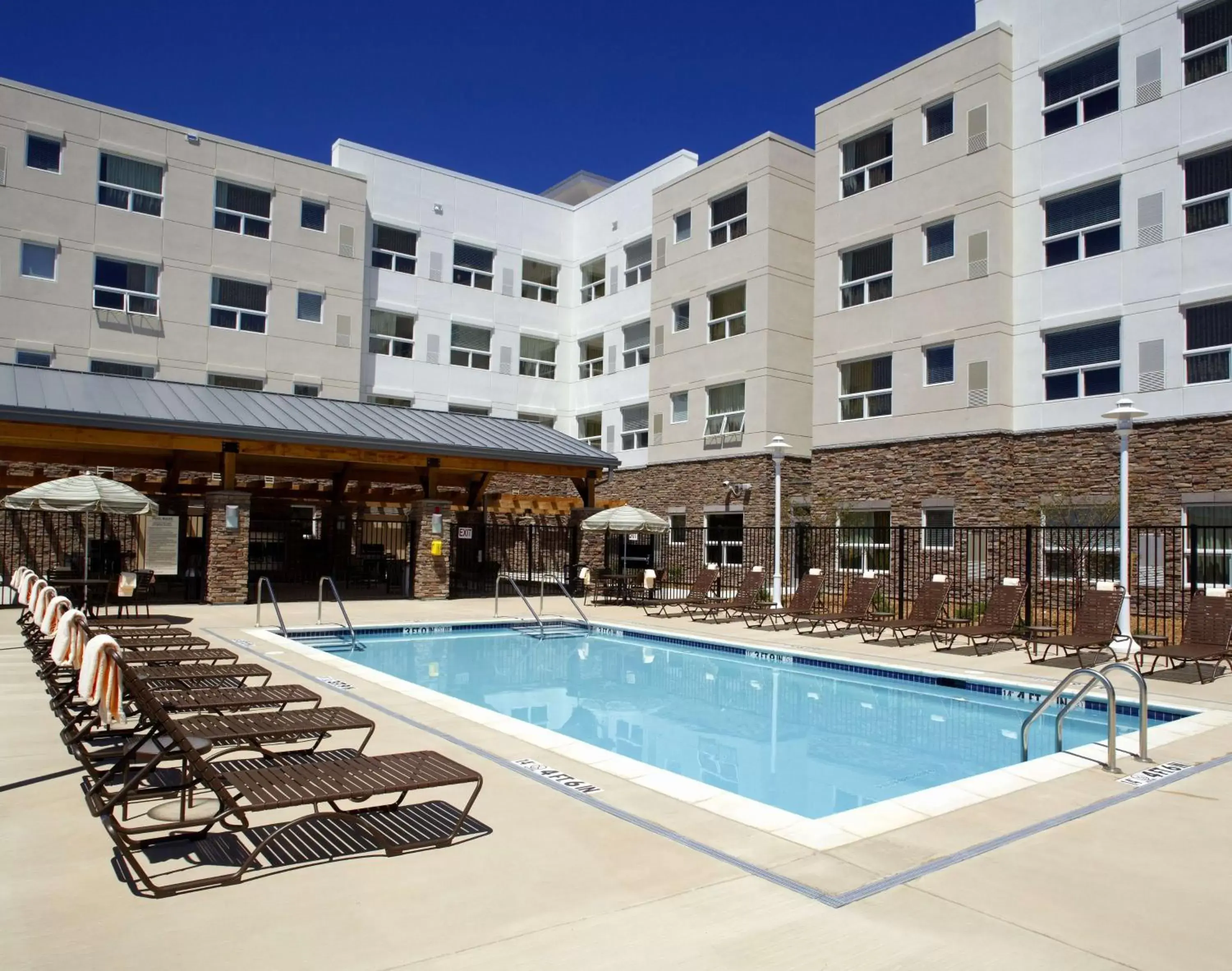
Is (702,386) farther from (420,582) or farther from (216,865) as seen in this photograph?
(216,865)

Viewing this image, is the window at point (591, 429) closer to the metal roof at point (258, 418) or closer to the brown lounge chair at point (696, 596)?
the metal roof at point (258, 418)

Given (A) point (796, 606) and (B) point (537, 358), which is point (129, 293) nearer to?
(B) point (537, 358)

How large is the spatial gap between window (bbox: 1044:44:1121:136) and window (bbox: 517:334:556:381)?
19.5m

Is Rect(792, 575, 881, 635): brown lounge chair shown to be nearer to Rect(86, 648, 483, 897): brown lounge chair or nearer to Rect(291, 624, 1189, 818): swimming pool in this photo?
Rect(291, 624, 1189, 818): swimming pool

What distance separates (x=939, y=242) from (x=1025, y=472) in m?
6.12

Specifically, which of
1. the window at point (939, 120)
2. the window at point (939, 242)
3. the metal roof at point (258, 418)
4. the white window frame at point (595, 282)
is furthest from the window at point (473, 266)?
the window at point (939, 242)

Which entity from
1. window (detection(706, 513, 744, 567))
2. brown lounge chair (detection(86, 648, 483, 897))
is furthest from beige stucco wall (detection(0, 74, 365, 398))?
brown lounge chair (detection(86, 648, 483, 897))

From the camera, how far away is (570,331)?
119 feet

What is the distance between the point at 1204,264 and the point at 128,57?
23.3 metres

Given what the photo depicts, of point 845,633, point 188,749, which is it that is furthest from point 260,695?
point 845,633

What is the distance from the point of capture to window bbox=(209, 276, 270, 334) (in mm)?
28469

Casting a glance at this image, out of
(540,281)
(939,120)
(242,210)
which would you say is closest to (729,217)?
(939,120)

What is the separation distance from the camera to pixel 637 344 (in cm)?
3297

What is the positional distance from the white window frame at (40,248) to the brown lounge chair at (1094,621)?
26287mm
